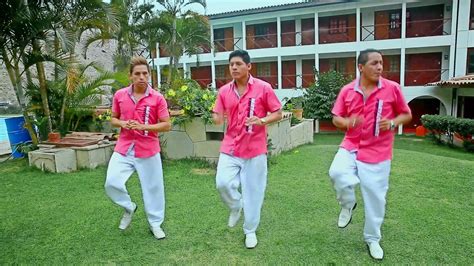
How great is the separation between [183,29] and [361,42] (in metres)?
9.23

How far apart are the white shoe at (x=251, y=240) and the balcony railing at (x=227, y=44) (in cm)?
2010

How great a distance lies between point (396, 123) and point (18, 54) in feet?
25.7

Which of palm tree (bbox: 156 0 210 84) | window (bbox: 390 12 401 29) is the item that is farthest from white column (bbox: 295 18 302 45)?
palm tree (bbox: 156 0 210 84)

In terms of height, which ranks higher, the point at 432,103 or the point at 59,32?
the point at 59,32

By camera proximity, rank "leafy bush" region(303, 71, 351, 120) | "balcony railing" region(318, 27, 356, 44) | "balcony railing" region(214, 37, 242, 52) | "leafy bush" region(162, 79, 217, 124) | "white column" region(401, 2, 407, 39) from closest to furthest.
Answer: "leafy bush" region(162, 79, 217, 124)
"leafy bush" region(303, 71, 351, 120)
"white column" region(401, 2, 407, 39)
"balcony railing" region(318, 27, 356, 44)
"balcony railing" region(214, 37, 242, 52)

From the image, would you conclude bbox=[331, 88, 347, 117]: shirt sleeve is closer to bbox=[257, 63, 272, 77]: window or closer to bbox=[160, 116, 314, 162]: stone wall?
bbox=[160, 116, 314, 162]: stone wall

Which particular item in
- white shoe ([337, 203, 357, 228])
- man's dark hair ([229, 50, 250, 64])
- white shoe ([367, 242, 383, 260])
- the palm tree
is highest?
the palm tree

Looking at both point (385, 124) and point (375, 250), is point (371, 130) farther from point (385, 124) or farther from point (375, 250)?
point (375, 250)

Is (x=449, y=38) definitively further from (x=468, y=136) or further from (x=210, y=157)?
(x=210, y=157)

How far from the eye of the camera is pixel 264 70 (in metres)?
22.6

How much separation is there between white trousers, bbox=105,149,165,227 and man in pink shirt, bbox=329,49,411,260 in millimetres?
1647

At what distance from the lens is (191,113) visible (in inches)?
278

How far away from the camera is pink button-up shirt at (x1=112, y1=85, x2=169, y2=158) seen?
11.4ft

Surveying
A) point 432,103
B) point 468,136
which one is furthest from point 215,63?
point 468,136
